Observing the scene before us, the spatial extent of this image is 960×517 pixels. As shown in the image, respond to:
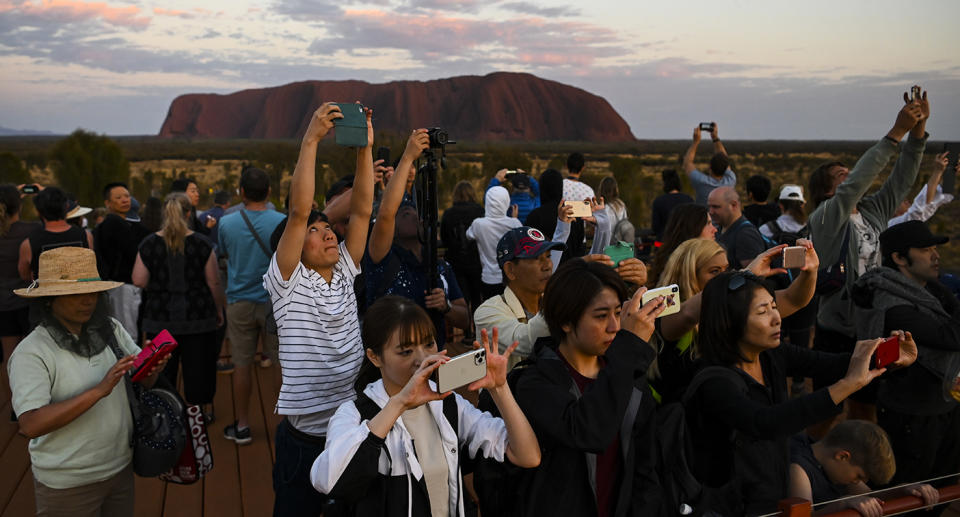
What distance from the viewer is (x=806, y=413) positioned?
1.87 m

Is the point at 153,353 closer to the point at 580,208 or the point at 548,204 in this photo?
the point at 580,208

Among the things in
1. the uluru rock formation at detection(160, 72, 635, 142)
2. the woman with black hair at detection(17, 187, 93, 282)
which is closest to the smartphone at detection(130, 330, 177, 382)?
the woman with black hair at detection(17, 187, 93, 282)

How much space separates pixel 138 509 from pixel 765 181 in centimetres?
544

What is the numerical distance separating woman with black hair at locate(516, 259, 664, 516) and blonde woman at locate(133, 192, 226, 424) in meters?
2.95

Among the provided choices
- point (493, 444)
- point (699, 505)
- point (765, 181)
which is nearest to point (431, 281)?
point (493, 444)

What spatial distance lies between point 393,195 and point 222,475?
7.36 feet

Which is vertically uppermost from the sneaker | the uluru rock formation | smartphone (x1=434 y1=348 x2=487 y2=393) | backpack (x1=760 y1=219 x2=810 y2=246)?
the uluru rock formation

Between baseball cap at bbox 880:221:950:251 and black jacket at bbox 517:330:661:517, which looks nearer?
black jacket at bbox 517:330:661:517

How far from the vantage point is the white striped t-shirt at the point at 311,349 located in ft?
8.02

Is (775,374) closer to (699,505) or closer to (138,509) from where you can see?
(699,505)

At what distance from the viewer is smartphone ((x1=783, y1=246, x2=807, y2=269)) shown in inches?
99.9

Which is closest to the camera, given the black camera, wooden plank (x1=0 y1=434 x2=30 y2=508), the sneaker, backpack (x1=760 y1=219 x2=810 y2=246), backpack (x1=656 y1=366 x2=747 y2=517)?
backpack (x1=656 y1=366 x2=747 y2=517)

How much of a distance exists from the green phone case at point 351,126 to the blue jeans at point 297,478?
1069 mm

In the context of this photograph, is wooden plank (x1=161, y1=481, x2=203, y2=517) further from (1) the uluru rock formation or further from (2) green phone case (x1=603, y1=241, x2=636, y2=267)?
(1) the uluru rock formation
